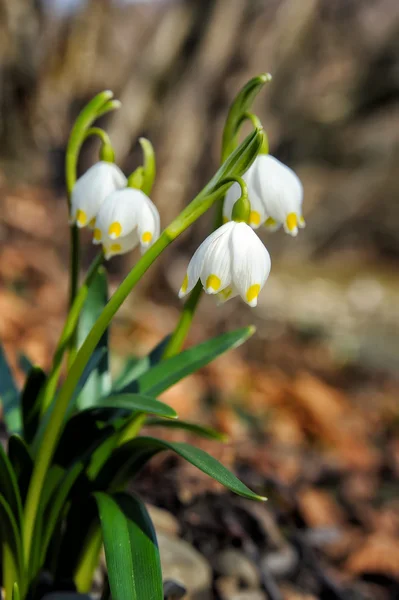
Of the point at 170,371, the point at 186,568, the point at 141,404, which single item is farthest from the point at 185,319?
the point at 186,568

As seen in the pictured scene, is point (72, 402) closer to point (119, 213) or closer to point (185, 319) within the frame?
point (185, 319)

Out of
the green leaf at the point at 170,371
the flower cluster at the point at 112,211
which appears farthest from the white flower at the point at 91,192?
the green leaf at the point at 170,371

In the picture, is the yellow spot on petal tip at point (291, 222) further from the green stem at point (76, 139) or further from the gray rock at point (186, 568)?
the gray rock at point (186, 568)

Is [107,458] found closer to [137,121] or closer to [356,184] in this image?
[137,121]

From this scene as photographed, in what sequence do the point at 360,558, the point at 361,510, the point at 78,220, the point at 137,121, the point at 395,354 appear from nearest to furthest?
the point at 78,220 → the point at 360,558 → the point at 361,510 → the point at 137,121 → the point at 395,354

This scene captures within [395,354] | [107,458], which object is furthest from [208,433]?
[395,354]
